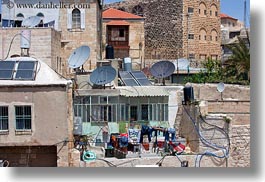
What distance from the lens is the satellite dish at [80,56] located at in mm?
9281

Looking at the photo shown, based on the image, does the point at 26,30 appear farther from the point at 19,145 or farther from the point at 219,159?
the point at 219,159

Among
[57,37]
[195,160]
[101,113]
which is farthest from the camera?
[57,37]

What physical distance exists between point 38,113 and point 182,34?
36.1 feet

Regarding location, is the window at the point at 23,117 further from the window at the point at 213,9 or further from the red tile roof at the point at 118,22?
the window at the point at 213,9

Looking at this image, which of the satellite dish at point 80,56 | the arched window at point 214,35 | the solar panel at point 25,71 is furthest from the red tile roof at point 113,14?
the solar panel at point 25,71

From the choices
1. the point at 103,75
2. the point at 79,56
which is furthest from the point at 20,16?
the point at 103,75

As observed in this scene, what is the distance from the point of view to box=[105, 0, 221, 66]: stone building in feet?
57.1

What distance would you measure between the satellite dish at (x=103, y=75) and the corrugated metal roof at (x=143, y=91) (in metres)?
0.47

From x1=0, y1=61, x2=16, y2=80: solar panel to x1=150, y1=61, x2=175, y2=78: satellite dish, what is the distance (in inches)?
126

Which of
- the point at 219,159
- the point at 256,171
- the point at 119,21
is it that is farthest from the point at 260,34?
the point at 119,21

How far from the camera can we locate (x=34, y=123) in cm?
742

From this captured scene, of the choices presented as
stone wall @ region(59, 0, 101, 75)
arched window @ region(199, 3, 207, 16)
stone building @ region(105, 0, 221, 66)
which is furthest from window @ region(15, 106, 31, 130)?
arched window @ region(199, 3, 207, 16)

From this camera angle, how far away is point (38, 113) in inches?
292

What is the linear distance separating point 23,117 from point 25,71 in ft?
2.06
